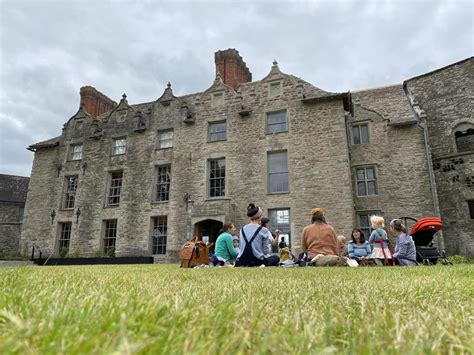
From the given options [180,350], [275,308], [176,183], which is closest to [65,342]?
[180,350]

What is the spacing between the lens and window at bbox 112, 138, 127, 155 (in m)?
22.1

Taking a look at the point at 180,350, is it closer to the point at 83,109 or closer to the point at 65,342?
the point at 65,342


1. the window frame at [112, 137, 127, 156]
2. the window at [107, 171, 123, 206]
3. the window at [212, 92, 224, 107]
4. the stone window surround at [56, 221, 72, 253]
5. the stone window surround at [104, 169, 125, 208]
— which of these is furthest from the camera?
the window frame at [112, 137, 127, 156]

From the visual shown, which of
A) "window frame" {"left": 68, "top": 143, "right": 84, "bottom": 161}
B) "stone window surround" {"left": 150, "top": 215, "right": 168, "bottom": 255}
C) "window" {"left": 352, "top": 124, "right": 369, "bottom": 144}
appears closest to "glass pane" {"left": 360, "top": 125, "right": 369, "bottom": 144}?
"window" {"left": 352, "top": 124, "right": 369, "bottom": 144}

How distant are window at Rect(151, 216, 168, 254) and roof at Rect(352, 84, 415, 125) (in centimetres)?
1355

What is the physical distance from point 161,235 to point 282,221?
7100 millimetres

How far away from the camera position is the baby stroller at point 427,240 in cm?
980

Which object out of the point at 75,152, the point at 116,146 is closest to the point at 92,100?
the point at 75,152

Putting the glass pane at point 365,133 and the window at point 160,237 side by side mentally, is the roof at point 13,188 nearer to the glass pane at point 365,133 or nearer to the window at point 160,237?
the window at point 160,237

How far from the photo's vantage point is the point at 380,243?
345 inches

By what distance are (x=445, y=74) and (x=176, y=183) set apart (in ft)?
57.3

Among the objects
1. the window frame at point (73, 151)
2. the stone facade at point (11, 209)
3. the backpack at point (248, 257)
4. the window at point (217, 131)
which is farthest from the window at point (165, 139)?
the stone facade at point (11, 209)

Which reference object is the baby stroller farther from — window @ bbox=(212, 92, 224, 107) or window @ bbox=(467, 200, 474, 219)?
window @ bbox=(212, 92, 224, 107)

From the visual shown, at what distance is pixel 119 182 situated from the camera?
21797 millimetres
